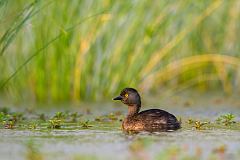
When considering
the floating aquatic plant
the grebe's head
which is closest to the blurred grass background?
the grebe's head

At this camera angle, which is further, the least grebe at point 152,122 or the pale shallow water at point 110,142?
the least grebe at point 152,122

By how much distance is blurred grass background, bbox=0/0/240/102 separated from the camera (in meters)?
13.0

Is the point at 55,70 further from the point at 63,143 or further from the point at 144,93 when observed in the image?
the point at 63,143

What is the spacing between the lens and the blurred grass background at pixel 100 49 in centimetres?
1301

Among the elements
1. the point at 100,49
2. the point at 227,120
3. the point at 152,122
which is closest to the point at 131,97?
the point at 152,122

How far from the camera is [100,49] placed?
43.9 feet

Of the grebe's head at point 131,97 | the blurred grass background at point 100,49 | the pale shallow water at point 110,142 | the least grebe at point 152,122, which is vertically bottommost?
the pale shallow water at point 110,142

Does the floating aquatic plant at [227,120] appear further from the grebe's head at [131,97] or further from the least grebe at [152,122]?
the grebe's head at [131,97]

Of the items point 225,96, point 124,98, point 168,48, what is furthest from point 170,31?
point 124,98

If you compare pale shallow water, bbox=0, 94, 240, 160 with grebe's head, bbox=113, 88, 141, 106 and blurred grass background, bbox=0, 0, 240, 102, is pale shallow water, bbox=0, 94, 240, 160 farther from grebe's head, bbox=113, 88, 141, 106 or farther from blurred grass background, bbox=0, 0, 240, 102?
blurred grass background, bbox=0, 0, 240, 102

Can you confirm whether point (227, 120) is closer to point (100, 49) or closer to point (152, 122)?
point (152, 122)

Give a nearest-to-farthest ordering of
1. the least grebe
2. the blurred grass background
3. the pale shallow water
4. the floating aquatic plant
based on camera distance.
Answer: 1. the pale shallow water
2. the least grebe
3. the floating aquatic plant
4. the blurred grass background

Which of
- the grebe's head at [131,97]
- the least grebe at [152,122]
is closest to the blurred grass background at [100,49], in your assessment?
the grebe's head at [131,97]

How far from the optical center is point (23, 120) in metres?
11.2
